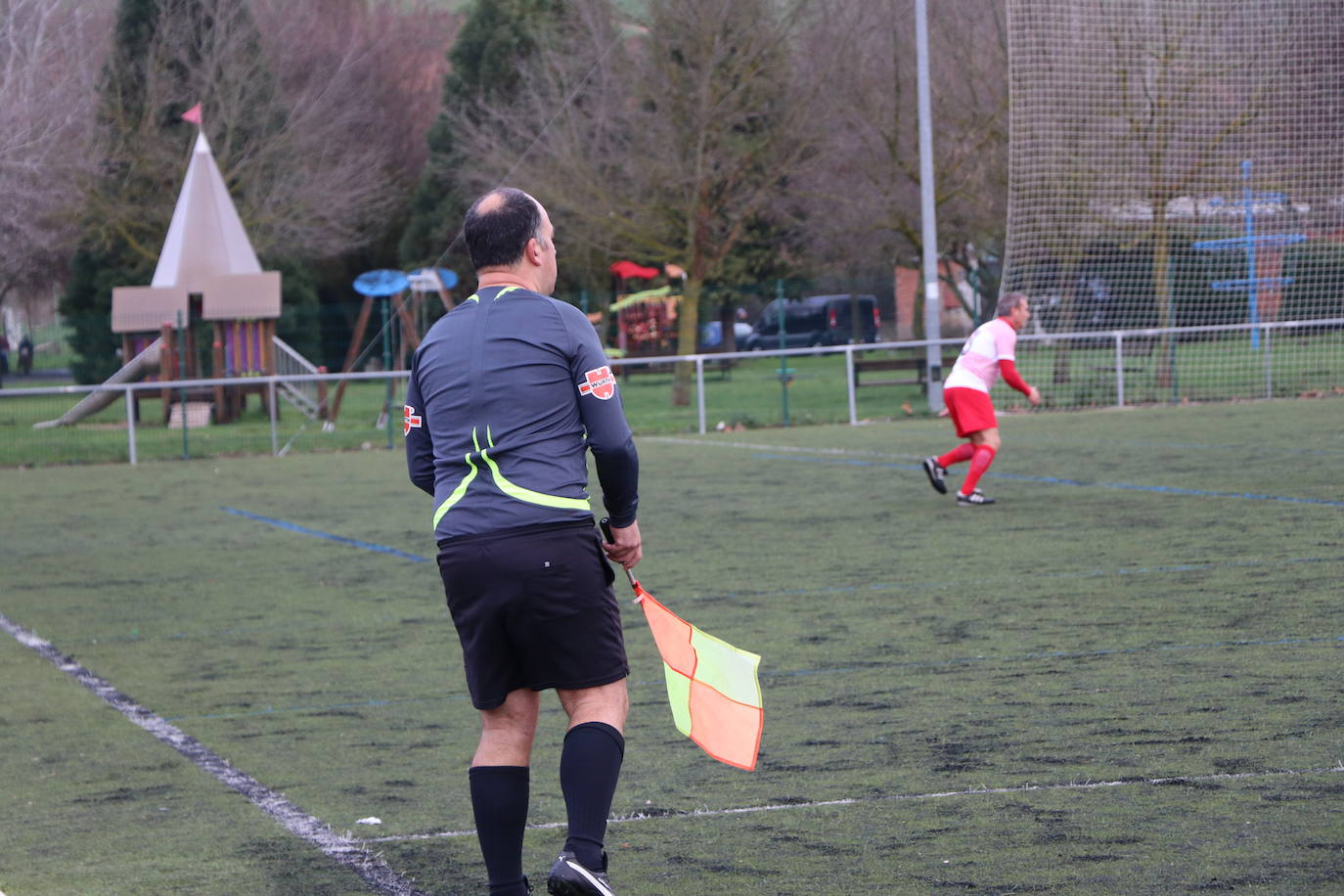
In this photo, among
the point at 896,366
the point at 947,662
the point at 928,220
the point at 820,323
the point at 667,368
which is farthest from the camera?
the point at 820,323

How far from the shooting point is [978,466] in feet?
42.5

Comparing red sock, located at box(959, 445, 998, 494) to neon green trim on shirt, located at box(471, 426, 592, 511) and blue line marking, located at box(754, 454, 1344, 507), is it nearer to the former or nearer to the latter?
blue line marking, located at box(754, 454, 1344, 507)

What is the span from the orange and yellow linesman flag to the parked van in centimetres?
3310

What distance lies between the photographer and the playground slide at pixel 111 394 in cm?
2562

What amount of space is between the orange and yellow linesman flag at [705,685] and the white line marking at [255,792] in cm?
86

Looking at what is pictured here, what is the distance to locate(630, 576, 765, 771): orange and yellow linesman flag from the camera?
14.5 feet

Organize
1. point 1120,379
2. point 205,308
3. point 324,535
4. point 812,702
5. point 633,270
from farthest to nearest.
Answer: point 633,270 → point 205,308 → point 1120,379 → point 324,535 → point 812,702

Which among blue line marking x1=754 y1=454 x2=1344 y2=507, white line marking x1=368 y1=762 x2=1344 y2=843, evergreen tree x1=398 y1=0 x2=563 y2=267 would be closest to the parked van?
evergreen tree x1=398 y1=0 x2=563 y2=267

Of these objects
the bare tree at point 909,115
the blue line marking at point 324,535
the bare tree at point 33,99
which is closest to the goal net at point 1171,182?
the bare tree at point 909,115

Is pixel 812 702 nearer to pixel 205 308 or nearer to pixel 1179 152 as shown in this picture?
pixel 1179 152

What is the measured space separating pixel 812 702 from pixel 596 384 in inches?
113

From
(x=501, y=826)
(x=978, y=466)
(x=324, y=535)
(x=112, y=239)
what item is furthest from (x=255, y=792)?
(x=112, y=239)

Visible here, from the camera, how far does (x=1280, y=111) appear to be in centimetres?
2231

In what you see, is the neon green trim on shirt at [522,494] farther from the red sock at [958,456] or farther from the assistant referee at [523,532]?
the red sock at [958,456]
